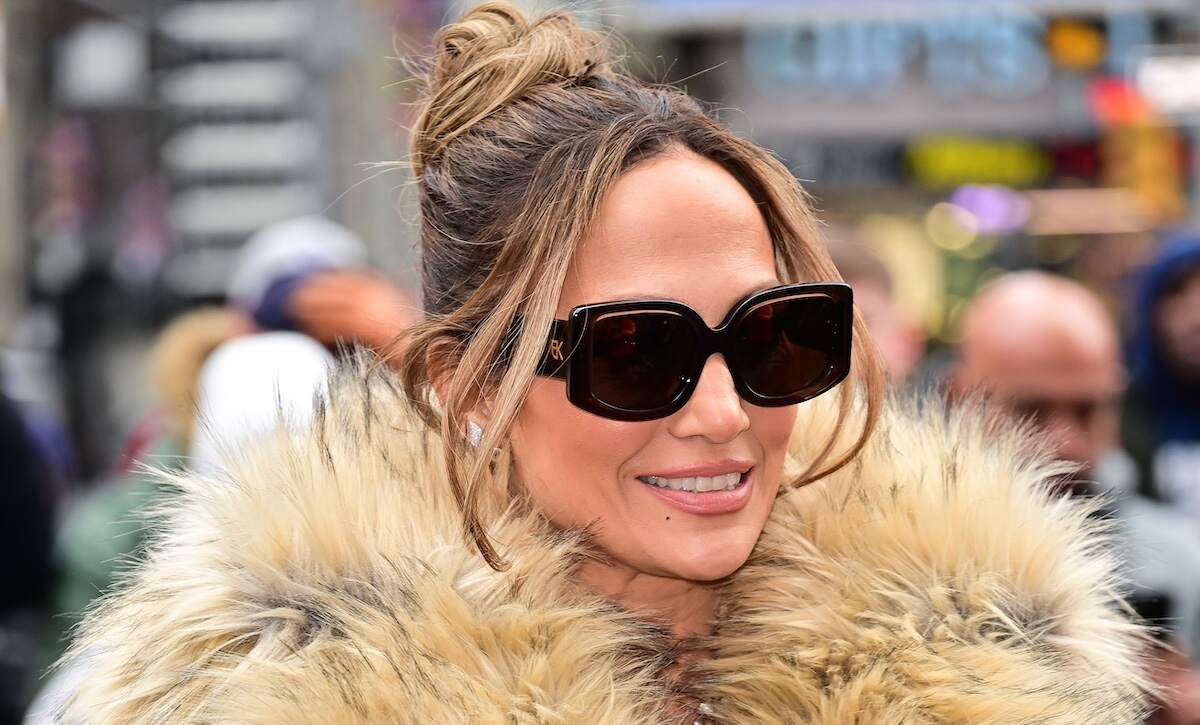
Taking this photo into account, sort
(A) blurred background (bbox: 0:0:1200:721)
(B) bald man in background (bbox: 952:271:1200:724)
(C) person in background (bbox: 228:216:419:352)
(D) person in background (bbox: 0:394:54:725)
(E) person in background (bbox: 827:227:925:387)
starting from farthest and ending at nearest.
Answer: (A) blurred background (bbox: 0:0:1200:721) < (E) person in background (bbox: 827:227:925:387) < (C) person in background (bbox: 228:216:419:352) < (D) person in background (bbox: 0:394:54:725) < (B) bald man in background (bbox: 952:271:1200:724)

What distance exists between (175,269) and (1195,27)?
6.84m

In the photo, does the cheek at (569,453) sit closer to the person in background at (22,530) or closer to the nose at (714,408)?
the nose at (714,408)

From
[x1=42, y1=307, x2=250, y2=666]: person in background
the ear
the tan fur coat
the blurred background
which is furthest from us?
the blurred background

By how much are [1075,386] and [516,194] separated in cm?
253

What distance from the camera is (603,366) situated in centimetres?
163

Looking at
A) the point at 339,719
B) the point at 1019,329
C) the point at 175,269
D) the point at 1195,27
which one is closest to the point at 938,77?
the point at 1195,27

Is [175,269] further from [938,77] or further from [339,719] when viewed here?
[339,719]

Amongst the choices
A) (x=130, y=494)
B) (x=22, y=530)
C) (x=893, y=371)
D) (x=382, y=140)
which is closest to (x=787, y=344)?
(x=893, y=371)

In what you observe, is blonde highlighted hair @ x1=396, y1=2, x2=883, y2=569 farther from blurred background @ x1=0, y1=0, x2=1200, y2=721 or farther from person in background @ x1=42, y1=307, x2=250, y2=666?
blurred background @ x1=0, y1=0, x2=1200, y2=721

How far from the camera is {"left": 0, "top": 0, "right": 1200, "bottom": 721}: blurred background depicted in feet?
25.9

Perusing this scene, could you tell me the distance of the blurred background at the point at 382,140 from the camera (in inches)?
311

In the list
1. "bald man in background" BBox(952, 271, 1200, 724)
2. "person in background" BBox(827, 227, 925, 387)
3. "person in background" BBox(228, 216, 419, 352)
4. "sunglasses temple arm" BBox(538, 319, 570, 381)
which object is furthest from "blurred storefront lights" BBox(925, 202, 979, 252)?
"sunglasses temple arm" BBox(538, 319, 570, 381)

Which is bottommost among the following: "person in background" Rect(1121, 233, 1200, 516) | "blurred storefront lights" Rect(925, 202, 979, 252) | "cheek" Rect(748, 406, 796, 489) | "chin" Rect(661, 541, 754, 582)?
"blurred storefront lights" Rect(925, 202, 979, 252)

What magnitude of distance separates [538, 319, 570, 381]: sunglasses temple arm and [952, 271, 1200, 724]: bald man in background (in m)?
1.97
